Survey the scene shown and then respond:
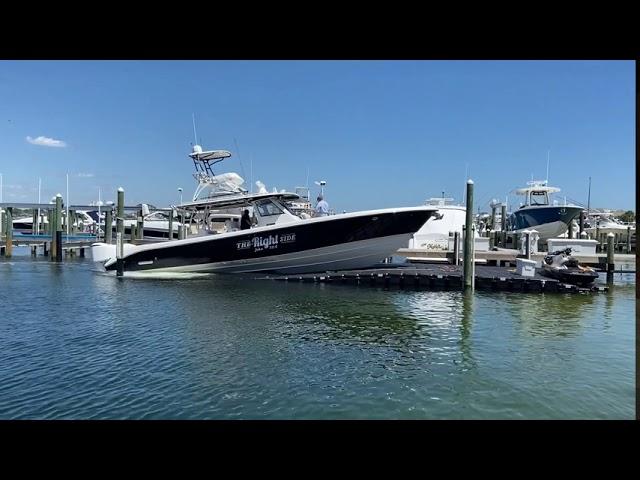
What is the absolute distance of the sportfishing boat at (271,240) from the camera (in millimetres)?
16062

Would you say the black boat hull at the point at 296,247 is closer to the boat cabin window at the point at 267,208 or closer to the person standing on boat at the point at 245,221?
the person standing on boat at the point at 245,221

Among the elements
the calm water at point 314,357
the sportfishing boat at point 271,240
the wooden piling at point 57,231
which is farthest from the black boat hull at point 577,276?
the wooden piling at point 57,231

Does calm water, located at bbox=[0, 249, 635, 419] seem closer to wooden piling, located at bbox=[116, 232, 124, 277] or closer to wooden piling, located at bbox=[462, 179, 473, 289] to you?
wooden piling, located at bbox=[462, 179, 473, 289]

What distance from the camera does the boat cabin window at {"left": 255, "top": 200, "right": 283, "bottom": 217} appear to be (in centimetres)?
1742

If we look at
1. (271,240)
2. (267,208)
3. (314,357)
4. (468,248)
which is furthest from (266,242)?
(314,357)

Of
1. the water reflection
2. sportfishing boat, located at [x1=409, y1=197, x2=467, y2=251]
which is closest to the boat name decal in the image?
the water reflection

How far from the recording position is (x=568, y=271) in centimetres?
1509

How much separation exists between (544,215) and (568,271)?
16338 mm

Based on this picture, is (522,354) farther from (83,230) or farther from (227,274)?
(83,230)

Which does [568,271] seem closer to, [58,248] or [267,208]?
[267,208]

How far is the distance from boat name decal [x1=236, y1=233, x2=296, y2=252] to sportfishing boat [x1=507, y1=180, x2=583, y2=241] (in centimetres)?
1834

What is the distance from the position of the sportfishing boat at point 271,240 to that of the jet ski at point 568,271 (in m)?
4.38
